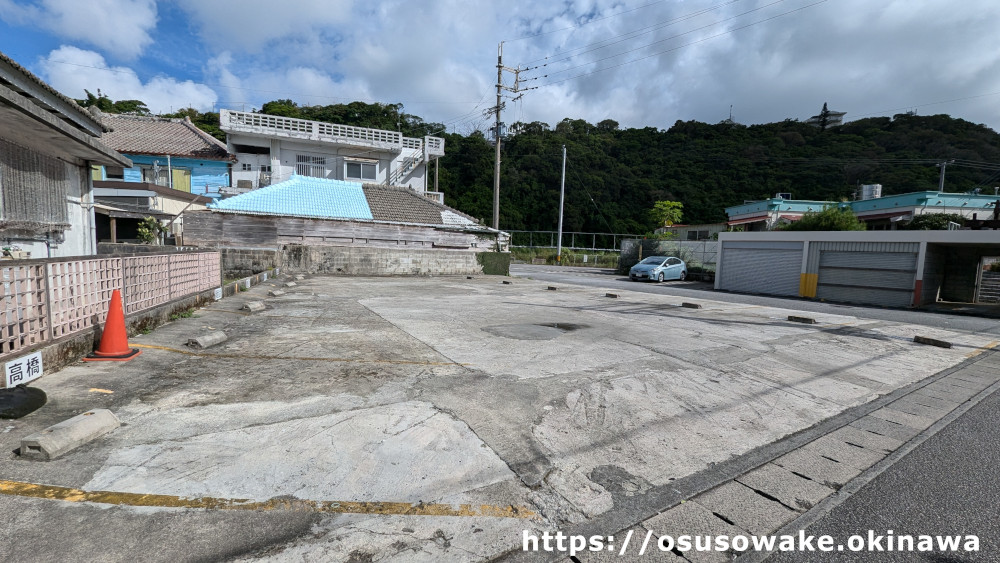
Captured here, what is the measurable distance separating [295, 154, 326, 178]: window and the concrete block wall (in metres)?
17.5

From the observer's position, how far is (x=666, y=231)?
4322 centimetres

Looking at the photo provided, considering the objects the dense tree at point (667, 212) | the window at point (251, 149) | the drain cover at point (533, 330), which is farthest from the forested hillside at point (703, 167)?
the drain cover at point (533, 330)

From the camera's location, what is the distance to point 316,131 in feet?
109

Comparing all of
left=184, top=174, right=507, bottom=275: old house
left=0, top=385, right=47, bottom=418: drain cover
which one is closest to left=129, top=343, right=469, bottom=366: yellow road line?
left=0, top=385, right=47, bottom=418: drain cover

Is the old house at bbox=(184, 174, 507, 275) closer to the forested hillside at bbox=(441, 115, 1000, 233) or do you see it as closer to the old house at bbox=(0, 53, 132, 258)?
the old house at bbox=(0, 53, 132, 258)

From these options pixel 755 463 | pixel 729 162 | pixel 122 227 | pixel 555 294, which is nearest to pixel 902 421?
pixel 755 463

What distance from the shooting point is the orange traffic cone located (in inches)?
191

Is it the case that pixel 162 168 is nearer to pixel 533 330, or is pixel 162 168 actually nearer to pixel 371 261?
pixel 371 261

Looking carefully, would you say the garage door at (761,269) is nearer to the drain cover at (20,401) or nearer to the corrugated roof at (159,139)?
the drain cover at (20,401)

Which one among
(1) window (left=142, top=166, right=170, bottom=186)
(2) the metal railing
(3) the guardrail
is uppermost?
(1) window (left=142, top=166, right=170, bottom=186)

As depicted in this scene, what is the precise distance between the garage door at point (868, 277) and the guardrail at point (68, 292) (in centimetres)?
2276

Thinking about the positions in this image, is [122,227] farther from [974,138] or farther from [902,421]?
[974,138]

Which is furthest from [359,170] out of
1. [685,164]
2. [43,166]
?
[685,164]

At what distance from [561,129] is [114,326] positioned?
221 feet
